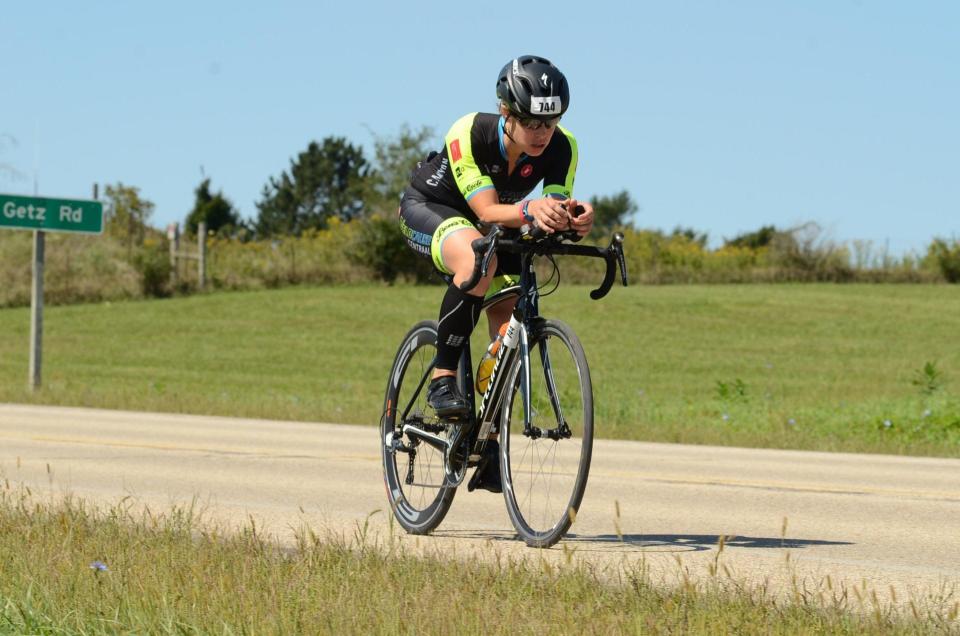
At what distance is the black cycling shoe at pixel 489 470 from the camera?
264 inches

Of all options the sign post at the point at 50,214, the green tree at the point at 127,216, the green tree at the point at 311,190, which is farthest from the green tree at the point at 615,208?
the sign post at the point at 50,214

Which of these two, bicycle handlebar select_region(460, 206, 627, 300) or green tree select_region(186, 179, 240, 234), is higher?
green tree select_region(186, 179, 240, 234)

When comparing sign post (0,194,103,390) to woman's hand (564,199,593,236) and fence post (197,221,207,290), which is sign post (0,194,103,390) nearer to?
woman's hand (564,199,593,236)

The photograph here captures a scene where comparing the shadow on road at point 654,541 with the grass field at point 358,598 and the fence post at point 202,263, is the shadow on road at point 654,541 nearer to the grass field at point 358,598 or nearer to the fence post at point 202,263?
the grass field at point 358,598

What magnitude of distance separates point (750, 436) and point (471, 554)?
8172 millimetres

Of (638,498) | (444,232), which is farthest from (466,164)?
(638,498)

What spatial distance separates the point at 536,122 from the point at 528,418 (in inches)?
48.6

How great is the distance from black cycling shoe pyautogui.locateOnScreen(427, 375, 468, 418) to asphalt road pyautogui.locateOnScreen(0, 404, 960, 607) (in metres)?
0.59

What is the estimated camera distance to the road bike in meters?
6.08

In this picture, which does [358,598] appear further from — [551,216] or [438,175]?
[438,175]

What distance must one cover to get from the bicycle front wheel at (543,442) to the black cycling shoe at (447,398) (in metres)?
0.27

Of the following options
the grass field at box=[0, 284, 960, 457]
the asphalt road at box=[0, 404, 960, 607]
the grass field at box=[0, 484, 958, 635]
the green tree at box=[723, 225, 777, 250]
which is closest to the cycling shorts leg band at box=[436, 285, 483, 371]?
the asphalt road at box=[0, 404, 960, 607]

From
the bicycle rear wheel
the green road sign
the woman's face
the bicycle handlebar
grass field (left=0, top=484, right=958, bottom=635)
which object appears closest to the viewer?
grass field (left=0, top=484, right=958, bottom=635)

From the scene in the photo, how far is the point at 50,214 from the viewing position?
19.9 meters
